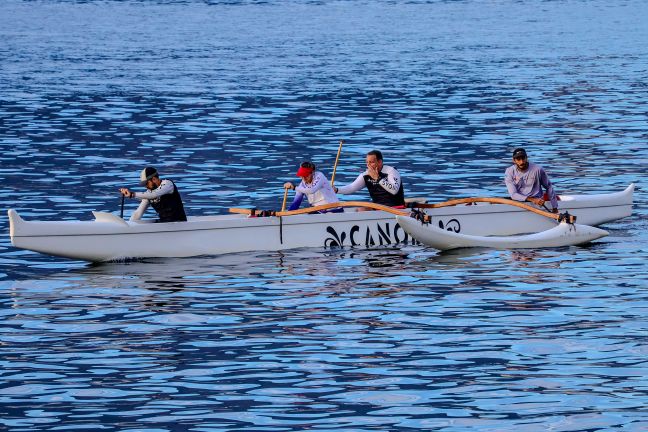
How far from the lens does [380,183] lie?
28.0 meters

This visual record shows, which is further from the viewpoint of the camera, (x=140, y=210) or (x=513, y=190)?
(x=513, y=190)

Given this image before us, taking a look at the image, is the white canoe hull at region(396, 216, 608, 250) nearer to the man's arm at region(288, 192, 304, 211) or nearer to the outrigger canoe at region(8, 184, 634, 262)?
the outrigger canoe at region(8, 184, 634, 262)

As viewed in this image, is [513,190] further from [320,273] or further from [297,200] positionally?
[320,273]

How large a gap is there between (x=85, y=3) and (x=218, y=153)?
108115 mm

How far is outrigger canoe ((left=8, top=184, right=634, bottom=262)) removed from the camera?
25094 millimetres

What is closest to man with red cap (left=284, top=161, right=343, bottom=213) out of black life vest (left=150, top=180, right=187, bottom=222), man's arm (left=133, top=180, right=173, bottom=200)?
black life vest (left=150, top=180, right=187, bottom=222)

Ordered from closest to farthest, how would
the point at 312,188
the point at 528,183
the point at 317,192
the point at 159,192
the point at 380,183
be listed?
the point at 159,192 → the point at 312,188 → the point at 317,192 → the point at 380,183 → the point at 528,183

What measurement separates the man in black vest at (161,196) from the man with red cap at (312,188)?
2366 millimetres

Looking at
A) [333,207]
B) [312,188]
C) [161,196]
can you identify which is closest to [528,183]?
[333,207]

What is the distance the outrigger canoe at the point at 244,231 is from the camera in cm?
2509

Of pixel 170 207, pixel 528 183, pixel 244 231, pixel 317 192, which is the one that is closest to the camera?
pixel 170 207

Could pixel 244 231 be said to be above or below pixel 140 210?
below

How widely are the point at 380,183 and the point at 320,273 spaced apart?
12.3 feet

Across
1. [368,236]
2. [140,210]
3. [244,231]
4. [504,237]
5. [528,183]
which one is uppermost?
[528,183]
